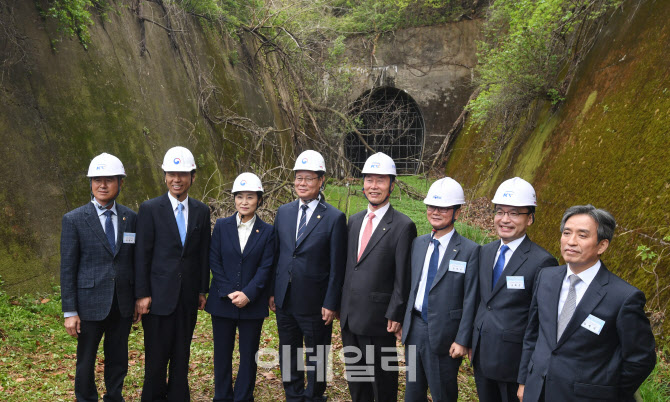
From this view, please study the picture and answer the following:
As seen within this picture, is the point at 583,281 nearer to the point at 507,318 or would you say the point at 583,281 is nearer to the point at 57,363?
the point at 507,318

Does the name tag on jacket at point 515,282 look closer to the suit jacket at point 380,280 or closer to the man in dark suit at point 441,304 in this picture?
the man in dark suit at point 441,304

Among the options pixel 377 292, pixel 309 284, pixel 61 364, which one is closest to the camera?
pixel 377 292

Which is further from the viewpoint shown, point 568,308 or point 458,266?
point 458,266

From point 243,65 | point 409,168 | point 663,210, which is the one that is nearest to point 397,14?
point 409,168

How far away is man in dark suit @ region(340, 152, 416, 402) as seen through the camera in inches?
150

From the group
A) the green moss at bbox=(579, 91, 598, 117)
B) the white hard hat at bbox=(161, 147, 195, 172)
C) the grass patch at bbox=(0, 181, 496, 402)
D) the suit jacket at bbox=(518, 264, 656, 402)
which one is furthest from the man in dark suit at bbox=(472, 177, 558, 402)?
the green moss at bbox=(579, 91, 598, 117)

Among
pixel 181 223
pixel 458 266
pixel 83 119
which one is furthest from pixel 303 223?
pixel 83 119

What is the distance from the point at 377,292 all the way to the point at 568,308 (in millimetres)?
1430

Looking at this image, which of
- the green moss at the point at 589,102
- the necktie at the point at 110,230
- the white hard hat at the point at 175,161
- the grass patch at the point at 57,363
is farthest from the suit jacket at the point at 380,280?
the green moss at the point at 589,102

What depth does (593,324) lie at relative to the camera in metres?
2.63

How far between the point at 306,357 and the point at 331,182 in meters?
7.97

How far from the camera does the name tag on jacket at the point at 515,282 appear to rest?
3146mm

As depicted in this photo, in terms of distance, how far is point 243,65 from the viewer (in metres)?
13.7

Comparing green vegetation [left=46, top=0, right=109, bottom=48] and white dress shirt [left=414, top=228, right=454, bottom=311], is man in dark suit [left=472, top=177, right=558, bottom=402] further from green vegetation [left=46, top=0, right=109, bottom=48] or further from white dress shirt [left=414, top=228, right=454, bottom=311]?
green vegetation [left=46, top=0, right=109, bottom=48]
